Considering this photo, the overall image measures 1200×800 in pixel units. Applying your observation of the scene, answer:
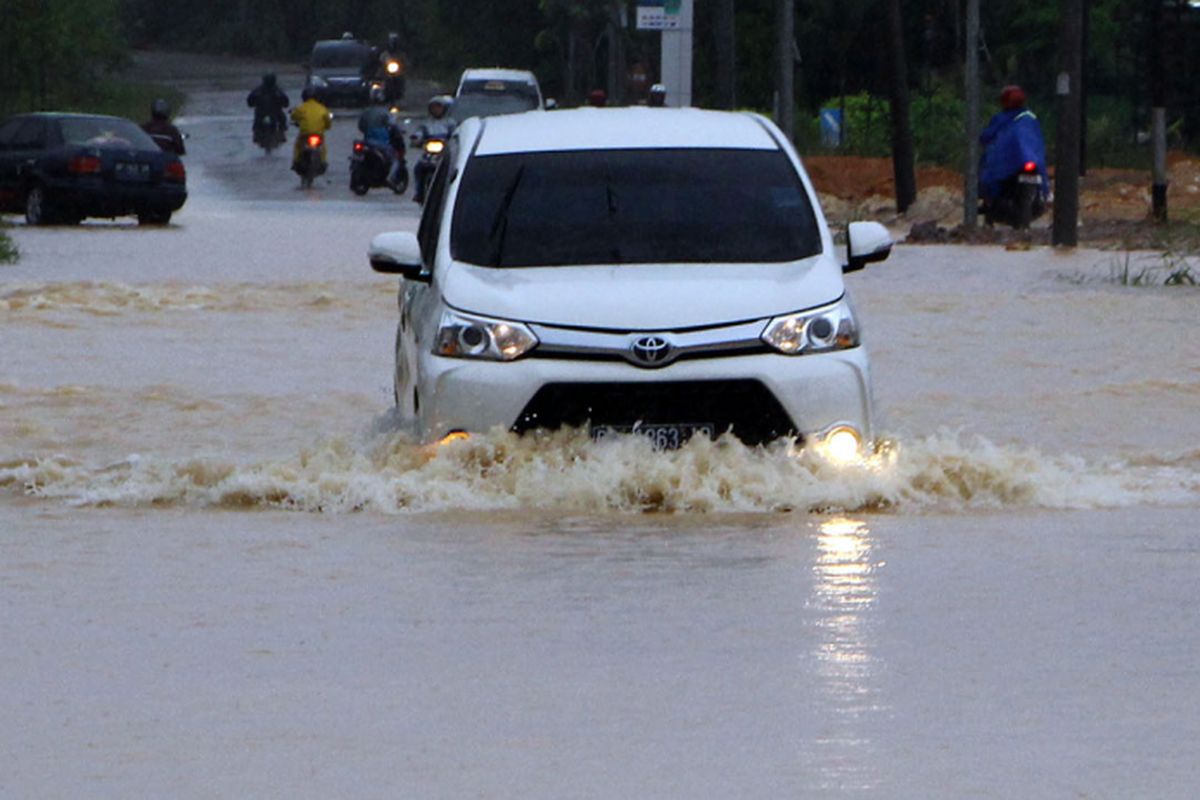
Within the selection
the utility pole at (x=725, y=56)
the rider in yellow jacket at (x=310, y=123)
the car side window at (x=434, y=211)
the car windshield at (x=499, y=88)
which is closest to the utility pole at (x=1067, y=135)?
the car side window at (x=434, y=211)

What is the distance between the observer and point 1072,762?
5.93m

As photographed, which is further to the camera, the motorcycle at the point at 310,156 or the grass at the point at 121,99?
the grass at the point at 121,99

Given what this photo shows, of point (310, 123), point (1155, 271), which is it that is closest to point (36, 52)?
point (310, 123)

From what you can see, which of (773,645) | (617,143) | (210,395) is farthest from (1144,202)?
(773,645)

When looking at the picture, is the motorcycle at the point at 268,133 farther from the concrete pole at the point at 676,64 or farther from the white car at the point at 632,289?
the white car at the point at 632,289

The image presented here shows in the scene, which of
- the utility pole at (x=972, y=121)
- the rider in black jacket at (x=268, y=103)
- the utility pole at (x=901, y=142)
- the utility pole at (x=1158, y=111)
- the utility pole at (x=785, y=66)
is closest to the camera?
the utility pole at (x=1158, y=111)

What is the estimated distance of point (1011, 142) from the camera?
29391 millimetres

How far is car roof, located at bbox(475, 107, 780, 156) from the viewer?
1135cm

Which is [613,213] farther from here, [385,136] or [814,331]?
[385,136]

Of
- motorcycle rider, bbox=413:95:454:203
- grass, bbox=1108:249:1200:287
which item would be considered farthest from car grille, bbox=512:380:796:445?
motorcycle rider, bbox=413:95:454:203

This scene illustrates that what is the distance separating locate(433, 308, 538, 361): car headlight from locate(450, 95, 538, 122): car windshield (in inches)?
1507

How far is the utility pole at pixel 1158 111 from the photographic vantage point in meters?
32.7

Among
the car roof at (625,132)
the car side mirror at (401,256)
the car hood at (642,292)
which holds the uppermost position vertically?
the car roof at (625,132)

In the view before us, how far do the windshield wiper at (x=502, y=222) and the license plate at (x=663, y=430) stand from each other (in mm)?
982
